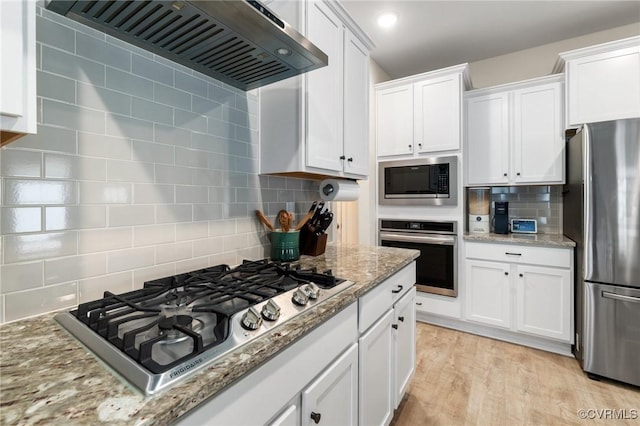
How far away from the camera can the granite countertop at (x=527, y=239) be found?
2371 millimetres

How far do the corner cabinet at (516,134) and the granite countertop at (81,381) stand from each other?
2678 millimetres

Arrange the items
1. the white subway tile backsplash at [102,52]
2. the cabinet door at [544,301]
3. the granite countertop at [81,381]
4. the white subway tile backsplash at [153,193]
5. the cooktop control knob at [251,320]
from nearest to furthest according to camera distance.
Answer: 1. the granite countertop at [81,381]
2. the cooktop control knob at [251,320]
3. the white subway tile backsplash at [102,52]
4. the white subway tile backsplash at [153,193]
5. the cabinet door at [544,301]

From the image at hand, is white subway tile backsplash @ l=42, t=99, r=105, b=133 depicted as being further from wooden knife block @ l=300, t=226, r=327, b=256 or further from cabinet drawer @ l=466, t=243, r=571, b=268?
cabinet drawer @ l=466, t=243, r=571, b=268

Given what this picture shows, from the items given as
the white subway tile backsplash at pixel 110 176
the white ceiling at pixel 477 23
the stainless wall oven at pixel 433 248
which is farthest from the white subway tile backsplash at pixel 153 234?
the stainless wall oven at pixel 433 248

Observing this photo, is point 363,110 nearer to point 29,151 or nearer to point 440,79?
point 440,79

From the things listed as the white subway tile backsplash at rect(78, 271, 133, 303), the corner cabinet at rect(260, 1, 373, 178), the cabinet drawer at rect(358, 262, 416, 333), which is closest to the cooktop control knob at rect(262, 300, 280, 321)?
the cabinet drawer at rect(358, 262, 416, 333)

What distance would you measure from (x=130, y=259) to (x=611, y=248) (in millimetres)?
2737

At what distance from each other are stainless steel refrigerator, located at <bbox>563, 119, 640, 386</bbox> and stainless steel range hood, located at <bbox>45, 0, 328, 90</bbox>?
203cm

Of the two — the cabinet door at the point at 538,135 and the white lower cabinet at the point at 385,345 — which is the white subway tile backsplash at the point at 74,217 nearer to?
the white lower cabinet at the point at 385,345

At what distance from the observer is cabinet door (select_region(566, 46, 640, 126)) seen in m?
2.25

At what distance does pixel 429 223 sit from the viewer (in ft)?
9.48

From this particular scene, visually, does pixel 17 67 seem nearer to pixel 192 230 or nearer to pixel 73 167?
pixel 73 167

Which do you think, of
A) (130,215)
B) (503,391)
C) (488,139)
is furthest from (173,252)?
(488,139)

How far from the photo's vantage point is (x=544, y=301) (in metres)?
2.44
